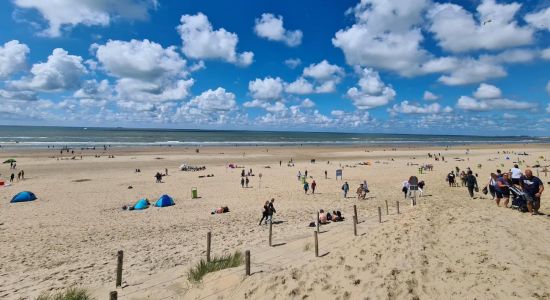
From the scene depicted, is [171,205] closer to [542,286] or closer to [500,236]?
[500,236]

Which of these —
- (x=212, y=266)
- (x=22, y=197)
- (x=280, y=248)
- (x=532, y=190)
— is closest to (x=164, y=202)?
(x=22, y=197)

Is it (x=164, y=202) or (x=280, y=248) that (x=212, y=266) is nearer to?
(x=280, y=248)

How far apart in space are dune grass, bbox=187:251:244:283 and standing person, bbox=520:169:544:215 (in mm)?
10245

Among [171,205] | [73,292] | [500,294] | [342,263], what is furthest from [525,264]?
[171,205]

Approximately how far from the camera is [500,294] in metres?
6.85

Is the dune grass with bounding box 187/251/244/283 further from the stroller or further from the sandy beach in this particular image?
the stroller

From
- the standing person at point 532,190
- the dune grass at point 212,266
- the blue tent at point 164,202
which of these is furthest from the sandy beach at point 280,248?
the blue tent at point 164,202

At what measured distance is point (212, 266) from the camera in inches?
398

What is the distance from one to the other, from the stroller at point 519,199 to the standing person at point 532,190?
32cm

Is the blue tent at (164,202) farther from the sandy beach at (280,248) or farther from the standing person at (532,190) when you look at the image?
the standing person at (532,190)

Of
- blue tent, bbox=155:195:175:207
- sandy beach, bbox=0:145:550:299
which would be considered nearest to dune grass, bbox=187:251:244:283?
sandy beach, bbox=0:145:550:299

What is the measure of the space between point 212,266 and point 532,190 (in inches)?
447

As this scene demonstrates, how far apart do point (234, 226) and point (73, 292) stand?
870cm

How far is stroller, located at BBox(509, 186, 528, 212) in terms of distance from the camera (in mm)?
13320
